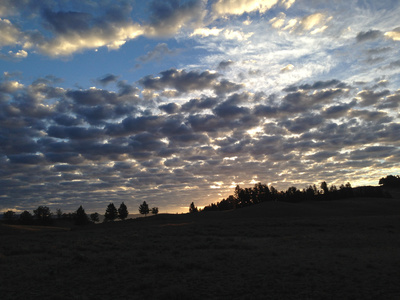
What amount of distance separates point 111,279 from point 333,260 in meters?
12.9

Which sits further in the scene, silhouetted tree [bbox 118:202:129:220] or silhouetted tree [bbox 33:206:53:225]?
silhouetted tree [bbox 118:202:129:220]

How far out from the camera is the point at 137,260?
18.2 meters

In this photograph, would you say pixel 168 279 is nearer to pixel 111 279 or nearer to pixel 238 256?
pixel 111 279

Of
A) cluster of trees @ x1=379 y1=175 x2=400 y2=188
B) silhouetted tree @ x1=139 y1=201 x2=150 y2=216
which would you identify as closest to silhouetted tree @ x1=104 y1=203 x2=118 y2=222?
silhouetted tree @ x1=139 y1=201 x2=150 y2=216

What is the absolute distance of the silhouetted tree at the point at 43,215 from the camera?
117 meters

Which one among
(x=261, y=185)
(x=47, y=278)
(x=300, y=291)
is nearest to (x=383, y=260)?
(x=300, y=291)

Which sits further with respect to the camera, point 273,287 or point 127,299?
point 273,287

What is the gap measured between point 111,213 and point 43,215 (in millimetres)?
27325

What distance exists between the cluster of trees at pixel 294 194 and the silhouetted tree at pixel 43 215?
9630 cm

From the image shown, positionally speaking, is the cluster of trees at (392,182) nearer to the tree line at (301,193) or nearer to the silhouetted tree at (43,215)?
the tree line at (301,193)

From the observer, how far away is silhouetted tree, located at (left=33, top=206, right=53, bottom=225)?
11695 centimetres

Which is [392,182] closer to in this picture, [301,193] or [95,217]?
[301,193]

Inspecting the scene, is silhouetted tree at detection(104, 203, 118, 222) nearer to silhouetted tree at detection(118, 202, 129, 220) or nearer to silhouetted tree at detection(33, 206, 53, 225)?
silhouetted tree at detection(118, 202, 129, 220)

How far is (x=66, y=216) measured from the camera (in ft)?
476
